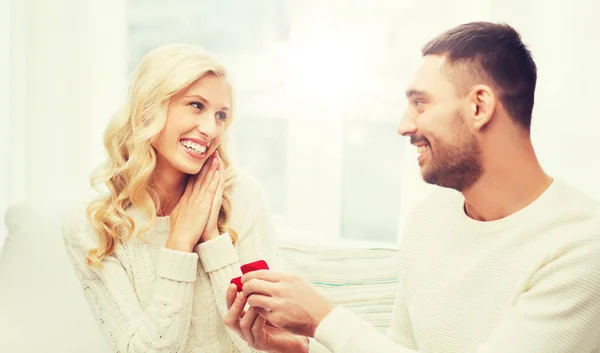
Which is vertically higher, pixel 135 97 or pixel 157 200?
pixel 135 97

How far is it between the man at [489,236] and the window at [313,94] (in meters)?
0.95

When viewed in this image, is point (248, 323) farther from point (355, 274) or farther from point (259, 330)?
point (355, 274)

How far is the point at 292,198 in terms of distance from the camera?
224 cm

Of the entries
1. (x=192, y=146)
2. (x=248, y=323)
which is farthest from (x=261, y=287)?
(x=192, y=146)

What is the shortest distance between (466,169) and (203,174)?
20.6 inches

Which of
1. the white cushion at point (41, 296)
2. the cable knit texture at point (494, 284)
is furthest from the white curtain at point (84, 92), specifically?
the cable knit texture at point (494, 284)

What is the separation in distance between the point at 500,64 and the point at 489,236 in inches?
11.0

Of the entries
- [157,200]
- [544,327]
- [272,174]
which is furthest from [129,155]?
[272,174]

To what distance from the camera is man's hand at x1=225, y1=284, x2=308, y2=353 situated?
4.20ft

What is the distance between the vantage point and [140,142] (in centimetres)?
140

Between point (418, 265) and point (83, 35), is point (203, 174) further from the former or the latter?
point (83, 35)

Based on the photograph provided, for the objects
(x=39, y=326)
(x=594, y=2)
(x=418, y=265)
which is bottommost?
(x=39, y=326)

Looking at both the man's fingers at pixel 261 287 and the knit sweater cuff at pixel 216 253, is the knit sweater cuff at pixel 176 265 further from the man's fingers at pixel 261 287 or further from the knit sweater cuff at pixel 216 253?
the man's fingers at pixel 261 287

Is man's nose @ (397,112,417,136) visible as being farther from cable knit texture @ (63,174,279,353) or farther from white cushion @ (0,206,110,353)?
white cushion @ (0,206,110,353)
